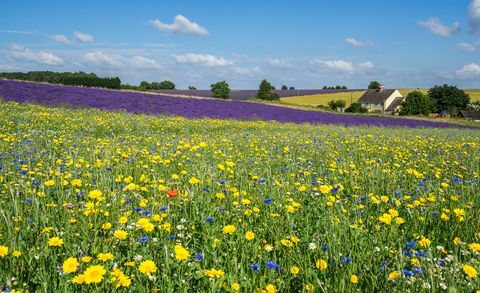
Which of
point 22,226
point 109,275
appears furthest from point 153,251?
point 22,226

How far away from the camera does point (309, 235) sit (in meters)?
3.03

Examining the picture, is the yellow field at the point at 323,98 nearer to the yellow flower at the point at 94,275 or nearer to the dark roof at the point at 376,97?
the dark roof at the point at 376,97

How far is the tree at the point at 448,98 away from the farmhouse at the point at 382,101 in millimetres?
7490

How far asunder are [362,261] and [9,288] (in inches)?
82.3

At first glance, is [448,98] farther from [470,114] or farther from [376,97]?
[376,97]

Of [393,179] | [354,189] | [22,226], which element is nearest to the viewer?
[22,226]

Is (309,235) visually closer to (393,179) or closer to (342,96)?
(393,179)

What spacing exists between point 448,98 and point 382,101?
1414cm

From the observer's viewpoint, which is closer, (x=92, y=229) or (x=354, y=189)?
(x=92, y=229)

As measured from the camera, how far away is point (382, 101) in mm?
87312

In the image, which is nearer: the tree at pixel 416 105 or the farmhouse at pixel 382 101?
the tree at pixel 416 105

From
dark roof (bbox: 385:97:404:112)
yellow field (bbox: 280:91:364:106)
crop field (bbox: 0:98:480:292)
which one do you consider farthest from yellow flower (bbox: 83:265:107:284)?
dark roof (bbox: 385:97:404:112)

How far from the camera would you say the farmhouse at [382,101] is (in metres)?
86.4

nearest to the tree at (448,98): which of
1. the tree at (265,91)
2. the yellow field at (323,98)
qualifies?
the yellow field at (323,98)
